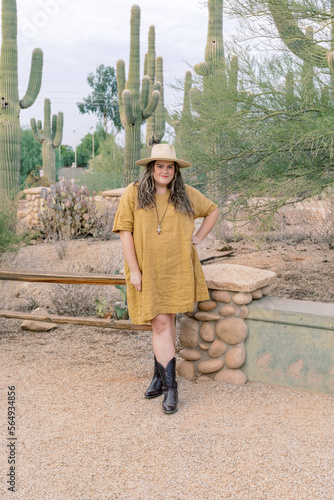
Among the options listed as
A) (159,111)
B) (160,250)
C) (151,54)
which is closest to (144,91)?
(159,111)

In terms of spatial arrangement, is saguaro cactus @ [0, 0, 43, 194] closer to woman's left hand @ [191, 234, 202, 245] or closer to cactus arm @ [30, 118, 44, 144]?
woman's left hand @ [191, 234, 202, 245]

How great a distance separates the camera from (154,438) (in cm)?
313

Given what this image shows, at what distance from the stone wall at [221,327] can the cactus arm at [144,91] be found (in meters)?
11.6

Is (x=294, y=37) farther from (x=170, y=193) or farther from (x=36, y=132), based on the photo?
(x=36, y=132)

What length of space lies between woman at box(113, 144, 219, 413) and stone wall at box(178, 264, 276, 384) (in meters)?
0.39

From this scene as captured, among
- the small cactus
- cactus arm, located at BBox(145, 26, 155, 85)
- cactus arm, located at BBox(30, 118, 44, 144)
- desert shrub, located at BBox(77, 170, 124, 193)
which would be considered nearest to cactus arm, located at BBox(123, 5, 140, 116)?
cactus arm, located at BBox(145, 26, 155, 85)

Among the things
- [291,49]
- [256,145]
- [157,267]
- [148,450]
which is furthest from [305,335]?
[291,49]

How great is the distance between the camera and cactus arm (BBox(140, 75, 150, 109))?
1474 centimetres

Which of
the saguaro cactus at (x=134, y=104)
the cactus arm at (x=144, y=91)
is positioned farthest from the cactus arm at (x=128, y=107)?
the cactus arm at (x=144, y=91)

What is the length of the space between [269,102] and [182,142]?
1.51 m

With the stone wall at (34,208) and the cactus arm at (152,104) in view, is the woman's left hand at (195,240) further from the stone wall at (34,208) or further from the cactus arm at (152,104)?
the cactus arm at (152,104)

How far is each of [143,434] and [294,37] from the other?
408cm

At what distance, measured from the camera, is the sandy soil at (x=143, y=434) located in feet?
8.69

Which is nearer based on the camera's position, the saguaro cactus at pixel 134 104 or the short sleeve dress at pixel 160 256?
the short sleeve dress at pixel 160 256
